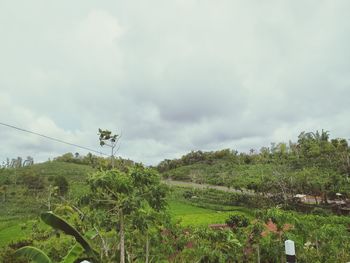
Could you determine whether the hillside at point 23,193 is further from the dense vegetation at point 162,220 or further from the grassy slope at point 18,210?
the dense vegetation at point 162,220

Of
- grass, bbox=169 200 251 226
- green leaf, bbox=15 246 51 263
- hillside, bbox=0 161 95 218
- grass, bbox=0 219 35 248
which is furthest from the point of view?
hillside, bbox=0 161 95 218

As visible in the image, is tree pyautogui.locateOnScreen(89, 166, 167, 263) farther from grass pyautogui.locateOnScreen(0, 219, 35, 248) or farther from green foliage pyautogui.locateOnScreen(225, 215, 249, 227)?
grass pyautogui.locateOnScreen(0, 219, 35, 248)

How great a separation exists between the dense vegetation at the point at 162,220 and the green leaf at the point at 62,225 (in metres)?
0.02

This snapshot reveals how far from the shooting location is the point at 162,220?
21.3 ft

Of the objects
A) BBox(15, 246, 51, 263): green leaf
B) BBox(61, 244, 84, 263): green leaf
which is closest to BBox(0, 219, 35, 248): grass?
BBox(61, 244, 84, 263): green leaf

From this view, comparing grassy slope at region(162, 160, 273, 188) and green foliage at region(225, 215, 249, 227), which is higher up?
grassy slope at region(162, 160, 273, 188)

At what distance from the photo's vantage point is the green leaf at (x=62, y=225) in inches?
219

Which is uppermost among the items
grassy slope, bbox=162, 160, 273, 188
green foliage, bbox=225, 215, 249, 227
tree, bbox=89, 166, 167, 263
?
grassy slope, bbox=162, 160, 273, 188

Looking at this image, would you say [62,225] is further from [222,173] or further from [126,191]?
[222,173]

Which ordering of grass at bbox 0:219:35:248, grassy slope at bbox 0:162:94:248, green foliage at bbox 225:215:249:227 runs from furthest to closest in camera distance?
grassy slope at bbox 0:162:94:248 → grass at bbox 0:219:35:248 → green foliage at bbox 225:215:249:227

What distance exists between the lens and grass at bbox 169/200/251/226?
22.3m

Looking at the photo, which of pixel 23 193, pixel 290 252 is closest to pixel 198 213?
pixel 23 193

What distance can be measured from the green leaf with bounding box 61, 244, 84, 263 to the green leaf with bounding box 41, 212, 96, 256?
80mm

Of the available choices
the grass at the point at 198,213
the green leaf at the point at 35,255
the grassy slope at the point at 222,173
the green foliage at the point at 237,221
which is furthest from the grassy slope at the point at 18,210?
the grassy slope at the point at 222,173
